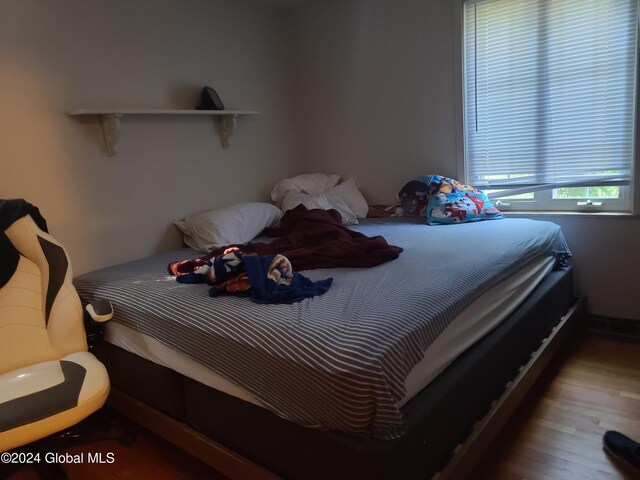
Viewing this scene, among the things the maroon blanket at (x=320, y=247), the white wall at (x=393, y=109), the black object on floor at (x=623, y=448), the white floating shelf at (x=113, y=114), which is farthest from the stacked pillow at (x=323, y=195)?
the black object on floor at (x=623, y=448)

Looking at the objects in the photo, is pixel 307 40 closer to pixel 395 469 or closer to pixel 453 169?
pixel 453 169

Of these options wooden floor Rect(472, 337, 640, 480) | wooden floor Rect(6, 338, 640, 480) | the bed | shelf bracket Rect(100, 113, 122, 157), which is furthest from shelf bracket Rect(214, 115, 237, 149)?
wooden floor Rect(472, 337, 640, 480)

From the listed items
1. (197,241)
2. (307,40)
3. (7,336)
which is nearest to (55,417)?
(7,336)

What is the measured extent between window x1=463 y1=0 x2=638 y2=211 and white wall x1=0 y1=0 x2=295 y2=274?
4.93 feet

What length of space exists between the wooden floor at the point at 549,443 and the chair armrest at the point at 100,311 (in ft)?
2.00

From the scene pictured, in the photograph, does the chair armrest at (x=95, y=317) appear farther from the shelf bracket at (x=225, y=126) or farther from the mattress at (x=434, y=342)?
the shelf bracket at (x=225, y=126)

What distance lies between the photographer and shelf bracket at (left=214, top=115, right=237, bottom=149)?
3.10m

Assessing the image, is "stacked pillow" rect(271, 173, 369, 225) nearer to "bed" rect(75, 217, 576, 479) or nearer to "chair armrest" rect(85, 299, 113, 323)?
"bed" rect(75, 217, 576, 479)

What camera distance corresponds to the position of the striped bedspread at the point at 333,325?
3.87 feet

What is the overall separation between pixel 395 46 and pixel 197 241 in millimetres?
1885

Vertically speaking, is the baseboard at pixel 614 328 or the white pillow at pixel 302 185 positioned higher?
the white pillow at pixel 302 185

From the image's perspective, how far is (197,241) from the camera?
273cm

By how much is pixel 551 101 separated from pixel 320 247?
1687 millimetres

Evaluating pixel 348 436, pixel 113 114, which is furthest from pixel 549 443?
pixel 113 114
